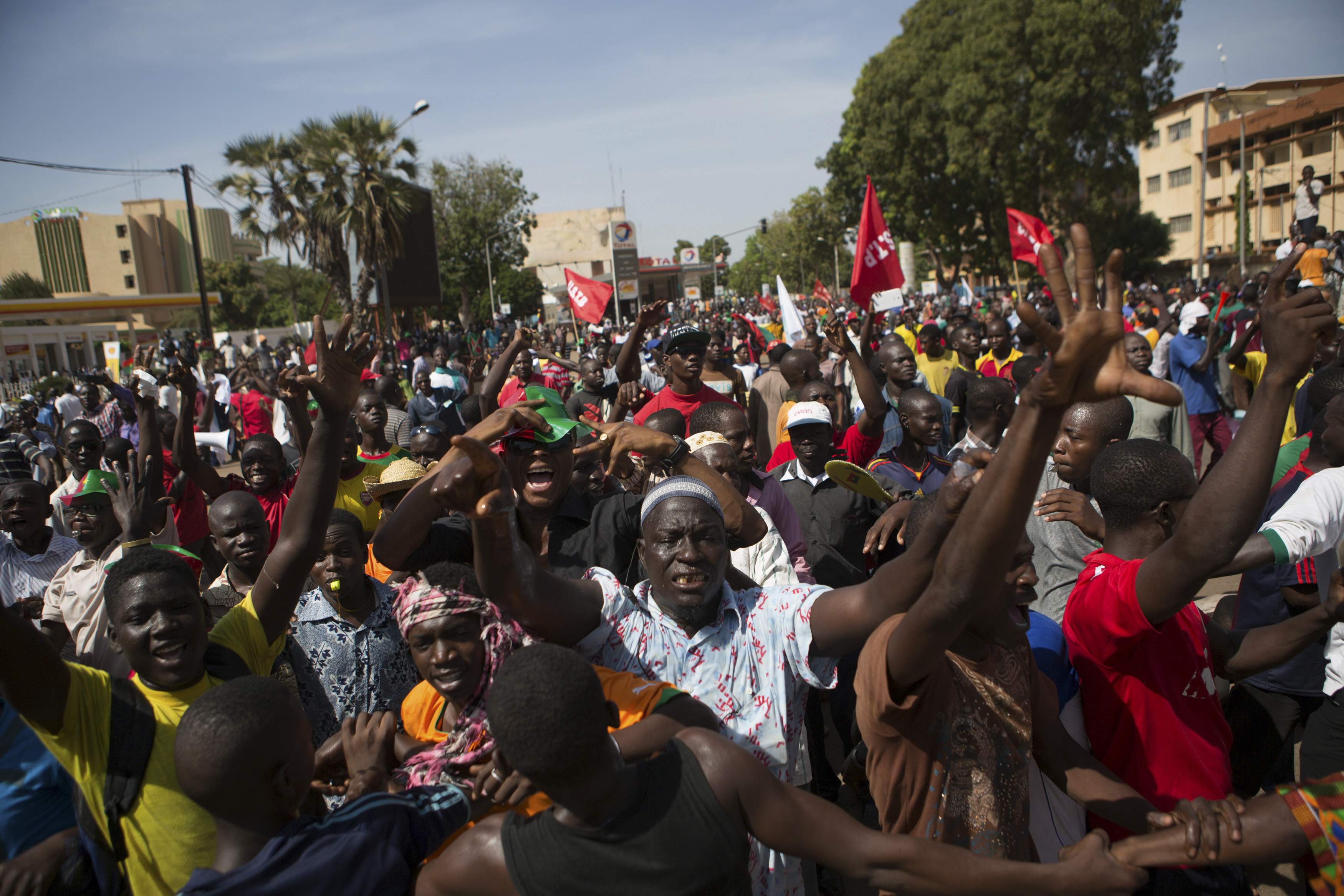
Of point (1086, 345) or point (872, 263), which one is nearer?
point (1086, 345)

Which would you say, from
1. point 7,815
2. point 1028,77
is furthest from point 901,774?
point 1028,77

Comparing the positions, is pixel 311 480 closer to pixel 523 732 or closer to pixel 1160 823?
pixel 523 732

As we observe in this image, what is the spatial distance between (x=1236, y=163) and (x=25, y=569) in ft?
194

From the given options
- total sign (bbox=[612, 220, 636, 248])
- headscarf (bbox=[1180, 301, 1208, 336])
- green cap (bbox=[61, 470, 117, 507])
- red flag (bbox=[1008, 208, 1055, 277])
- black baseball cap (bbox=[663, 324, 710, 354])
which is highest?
total sign (bbox=[612, 220, 636, 248])

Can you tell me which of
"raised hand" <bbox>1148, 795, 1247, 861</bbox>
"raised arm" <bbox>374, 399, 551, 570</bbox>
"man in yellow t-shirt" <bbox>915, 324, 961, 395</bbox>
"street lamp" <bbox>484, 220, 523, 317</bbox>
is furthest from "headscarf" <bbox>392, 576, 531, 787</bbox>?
"street lamp" <bbox>484, 220, 523, 317</bbox>

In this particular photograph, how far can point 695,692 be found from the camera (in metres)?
2.28

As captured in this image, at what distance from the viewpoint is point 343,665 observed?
2.91 metres

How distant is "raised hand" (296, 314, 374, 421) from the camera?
103 inches

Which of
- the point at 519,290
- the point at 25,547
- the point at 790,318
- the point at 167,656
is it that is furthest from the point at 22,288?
the point at 167,656

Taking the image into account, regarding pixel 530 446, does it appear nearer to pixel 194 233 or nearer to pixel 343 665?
pixel 343 665

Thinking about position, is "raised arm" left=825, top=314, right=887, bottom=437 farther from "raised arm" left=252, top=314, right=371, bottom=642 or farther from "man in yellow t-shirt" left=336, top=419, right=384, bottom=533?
"raised arm" left=252, top=314, right=371, bottom=642

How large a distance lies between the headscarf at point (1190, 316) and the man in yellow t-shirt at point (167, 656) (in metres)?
7.88

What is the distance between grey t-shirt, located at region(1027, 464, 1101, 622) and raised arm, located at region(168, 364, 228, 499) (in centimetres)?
447

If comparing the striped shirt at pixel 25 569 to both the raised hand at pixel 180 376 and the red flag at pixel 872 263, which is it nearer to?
the raised hand at pixel 180 376
